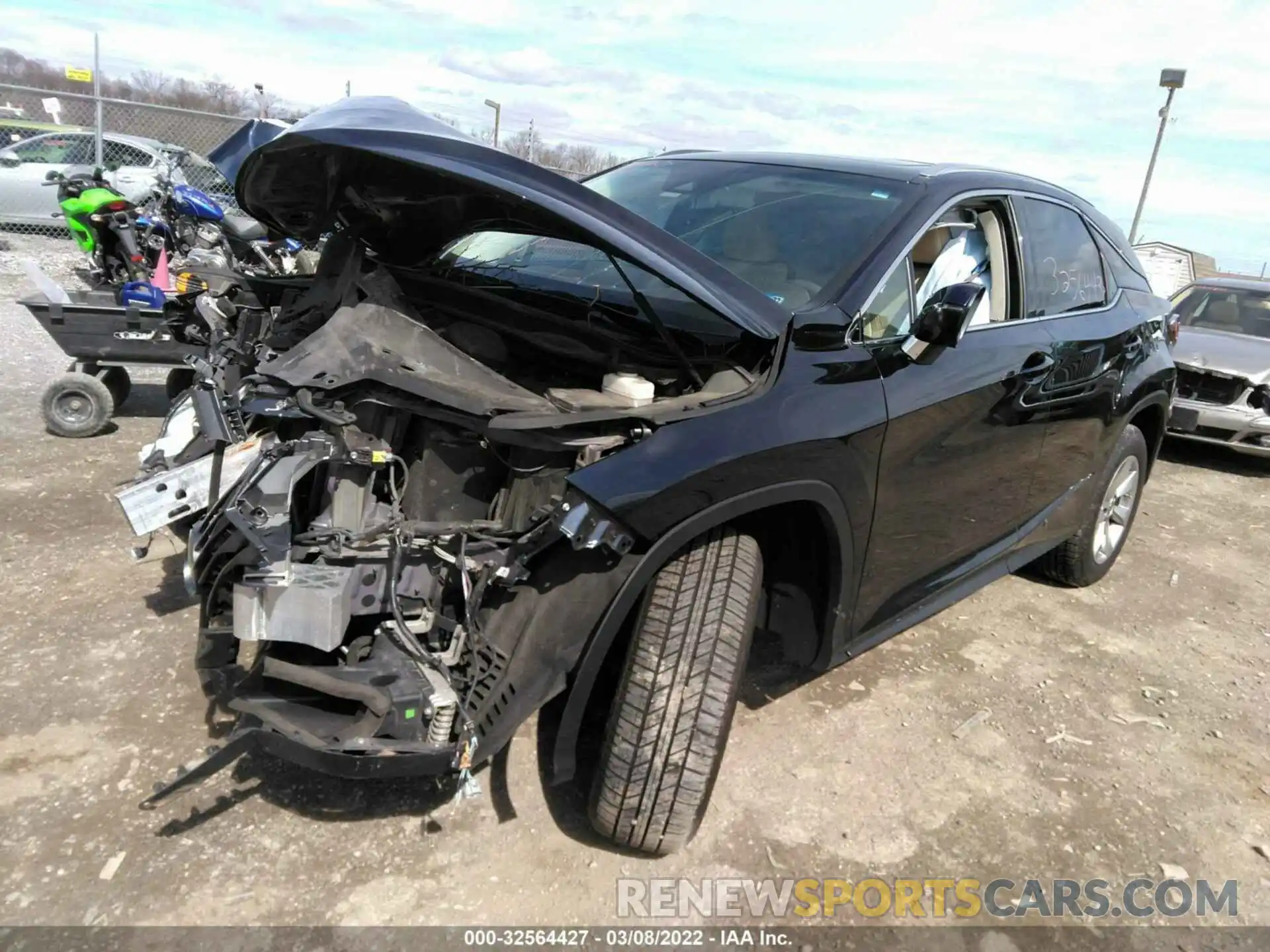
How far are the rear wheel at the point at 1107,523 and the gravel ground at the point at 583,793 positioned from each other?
0.22 m

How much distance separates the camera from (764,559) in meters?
2.83

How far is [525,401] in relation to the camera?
2521mm

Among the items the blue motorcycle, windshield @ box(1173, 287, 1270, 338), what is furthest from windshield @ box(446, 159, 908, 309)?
windshield @ box(1173, 287, 1270, 338)

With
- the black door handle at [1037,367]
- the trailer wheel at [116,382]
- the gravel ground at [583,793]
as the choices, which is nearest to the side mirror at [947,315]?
the black door handle at [1037,367]

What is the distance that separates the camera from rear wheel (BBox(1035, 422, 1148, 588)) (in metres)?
4.39

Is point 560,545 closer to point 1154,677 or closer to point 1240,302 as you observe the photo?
point 1154,677

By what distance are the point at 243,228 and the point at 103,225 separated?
139 centimetres

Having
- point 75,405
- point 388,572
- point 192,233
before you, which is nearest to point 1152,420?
point 388,572

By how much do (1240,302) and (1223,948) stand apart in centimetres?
845

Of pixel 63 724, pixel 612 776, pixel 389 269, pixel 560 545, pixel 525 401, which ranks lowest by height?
pixel 63 724

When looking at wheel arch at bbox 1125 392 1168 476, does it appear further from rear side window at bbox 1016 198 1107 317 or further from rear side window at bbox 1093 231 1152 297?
rear side window at bbox 1016 198 1107 317

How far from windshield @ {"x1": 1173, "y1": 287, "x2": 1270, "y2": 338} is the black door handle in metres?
6.59

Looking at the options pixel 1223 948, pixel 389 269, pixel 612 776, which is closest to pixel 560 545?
pixel 612 776

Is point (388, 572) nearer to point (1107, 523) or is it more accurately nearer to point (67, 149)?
point (1107, 523)
